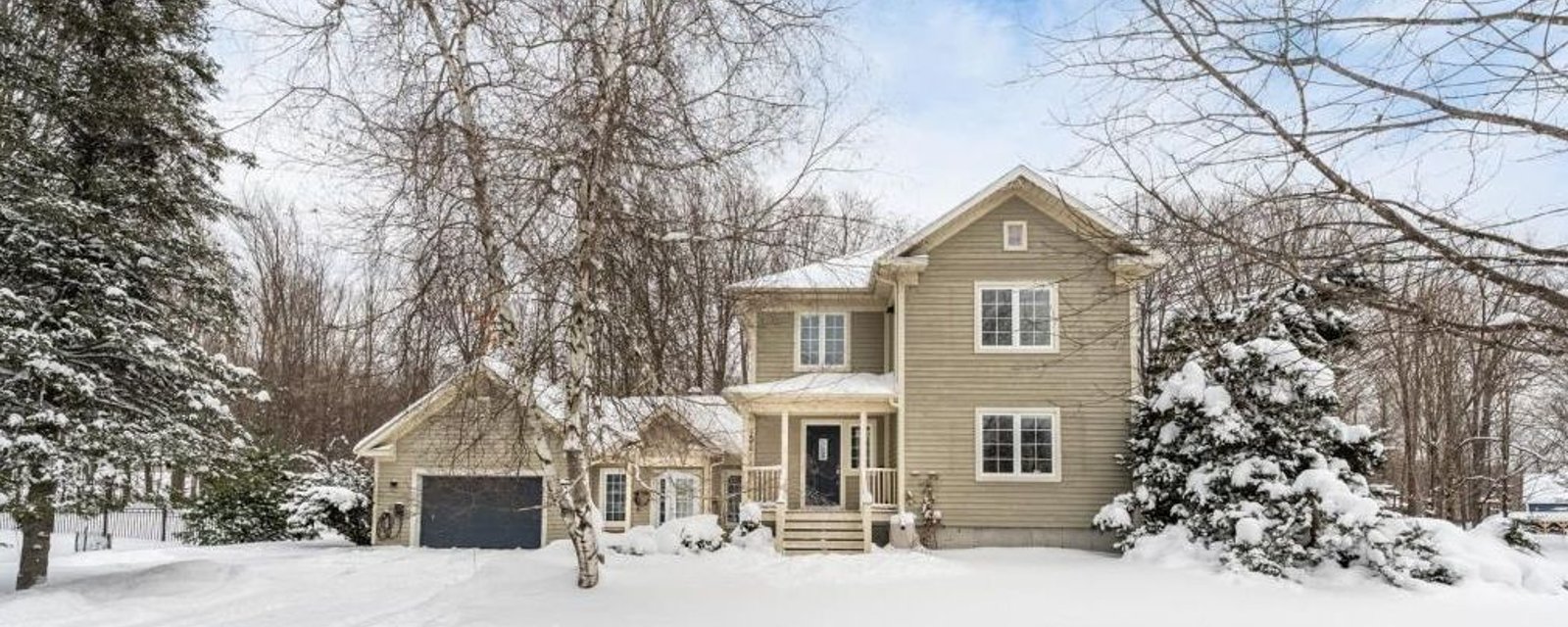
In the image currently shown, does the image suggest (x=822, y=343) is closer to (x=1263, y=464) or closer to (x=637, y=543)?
(x=637, y=543)

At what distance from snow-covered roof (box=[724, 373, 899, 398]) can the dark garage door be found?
210 inches

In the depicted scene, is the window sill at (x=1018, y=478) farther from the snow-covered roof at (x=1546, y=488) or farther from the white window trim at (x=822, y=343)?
the snow-covered roof at (x=1546, y=488)

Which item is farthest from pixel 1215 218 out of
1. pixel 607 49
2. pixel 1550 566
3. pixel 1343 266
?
pixel 1550 566

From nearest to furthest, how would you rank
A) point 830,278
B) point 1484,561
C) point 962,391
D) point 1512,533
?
point 1484,561, point 1512,533, point 962,391, point 830,278

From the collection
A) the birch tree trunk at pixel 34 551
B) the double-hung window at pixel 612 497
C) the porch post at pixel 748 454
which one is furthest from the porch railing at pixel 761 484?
the birch tree trunk at pixel 34 551

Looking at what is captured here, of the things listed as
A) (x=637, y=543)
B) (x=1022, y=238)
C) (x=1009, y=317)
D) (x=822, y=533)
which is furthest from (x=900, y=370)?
(x=637, y=543)

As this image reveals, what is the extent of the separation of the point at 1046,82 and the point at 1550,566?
12127 millimetres

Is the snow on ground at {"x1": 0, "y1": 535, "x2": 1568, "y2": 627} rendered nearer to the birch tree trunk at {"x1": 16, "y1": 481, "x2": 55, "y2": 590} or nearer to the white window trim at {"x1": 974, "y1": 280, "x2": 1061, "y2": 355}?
the birch tree trunk at {"x1": 16, "y1": 481, "x2": 55, "y2": 590}

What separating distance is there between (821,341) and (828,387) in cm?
154

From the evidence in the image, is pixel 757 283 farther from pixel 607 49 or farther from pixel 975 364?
pixel 607 49

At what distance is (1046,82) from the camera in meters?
4.22

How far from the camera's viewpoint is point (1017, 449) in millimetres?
16516

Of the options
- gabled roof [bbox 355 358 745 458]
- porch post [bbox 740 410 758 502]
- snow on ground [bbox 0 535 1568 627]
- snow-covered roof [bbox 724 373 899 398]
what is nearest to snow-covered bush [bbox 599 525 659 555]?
snow on ground [bbox 0 535 1568 627]

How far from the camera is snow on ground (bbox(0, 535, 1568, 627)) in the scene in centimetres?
993
